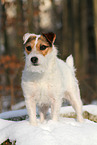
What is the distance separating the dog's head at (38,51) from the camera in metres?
3.89

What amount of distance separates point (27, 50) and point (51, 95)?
0.93m

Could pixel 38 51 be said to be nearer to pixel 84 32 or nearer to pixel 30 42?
pixel 30 42

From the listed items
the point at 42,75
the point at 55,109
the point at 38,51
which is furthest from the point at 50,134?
the point at 38,51

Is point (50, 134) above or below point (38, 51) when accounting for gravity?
below

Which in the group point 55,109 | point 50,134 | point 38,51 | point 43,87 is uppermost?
point 38,51

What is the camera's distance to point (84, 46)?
764 inches

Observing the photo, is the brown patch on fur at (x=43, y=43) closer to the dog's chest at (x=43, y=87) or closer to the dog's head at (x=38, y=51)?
the dog's head at (x=38, y=51)

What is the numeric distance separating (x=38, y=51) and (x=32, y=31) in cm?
845

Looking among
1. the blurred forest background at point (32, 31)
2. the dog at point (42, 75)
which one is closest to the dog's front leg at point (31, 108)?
the dog at point (42, 75)

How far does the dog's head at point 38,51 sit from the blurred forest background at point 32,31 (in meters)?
2.74

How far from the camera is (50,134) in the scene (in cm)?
400

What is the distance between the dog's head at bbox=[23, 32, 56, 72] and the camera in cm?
389

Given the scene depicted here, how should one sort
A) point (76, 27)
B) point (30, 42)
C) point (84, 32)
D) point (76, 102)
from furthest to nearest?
point (84, 32) → point (76, 27) → point (76, 102) → point (30, 42)

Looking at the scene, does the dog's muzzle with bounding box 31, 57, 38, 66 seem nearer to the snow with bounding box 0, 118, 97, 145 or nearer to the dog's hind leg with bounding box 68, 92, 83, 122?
the snow with bounding box 0, 118, 97, 145
